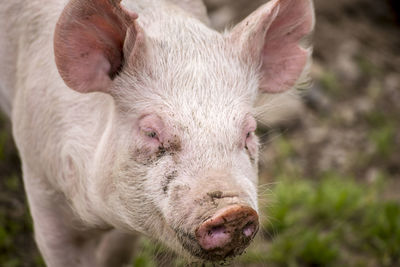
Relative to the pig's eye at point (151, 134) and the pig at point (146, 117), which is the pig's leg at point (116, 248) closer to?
the pig at point (146, 117)

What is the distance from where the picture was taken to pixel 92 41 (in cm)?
303

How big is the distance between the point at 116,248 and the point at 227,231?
2.21 metres

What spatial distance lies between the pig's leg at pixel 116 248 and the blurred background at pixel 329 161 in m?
0.15

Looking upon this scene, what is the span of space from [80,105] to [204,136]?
0.96 meters

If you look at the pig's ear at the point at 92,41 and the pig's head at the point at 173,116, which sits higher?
the pig's ear at the point at 92,41

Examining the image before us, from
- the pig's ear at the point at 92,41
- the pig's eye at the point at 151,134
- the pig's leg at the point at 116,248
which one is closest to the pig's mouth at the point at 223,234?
the pig's eye at the point at 151,134

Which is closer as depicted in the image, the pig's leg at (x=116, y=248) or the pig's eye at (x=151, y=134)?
the pig's eye at (x=151, y=134)

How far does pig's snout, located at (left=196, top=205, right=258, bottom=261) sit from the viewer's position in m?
2.43

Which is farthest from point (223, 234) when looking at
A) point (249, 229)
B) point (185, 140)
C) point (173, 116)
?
point (173, 116)

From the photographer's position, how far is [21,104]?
12.1ft

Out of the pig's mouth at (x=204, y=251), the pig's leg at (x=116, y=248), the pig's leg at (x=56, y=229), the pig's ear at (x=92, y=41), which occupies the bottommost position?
the pig's leg at (x=116, y=248)

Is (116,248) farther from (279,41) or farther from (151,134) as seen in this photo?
(279,41)

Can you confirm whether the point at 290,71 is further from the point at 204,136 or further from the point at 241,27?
the point at 204,136

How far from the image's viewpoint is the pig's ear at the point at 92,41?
9.38ft
